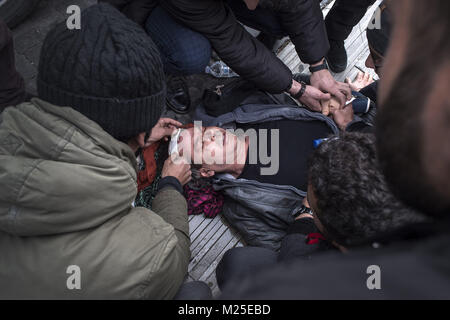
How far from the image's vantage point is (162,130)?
8.48 feet

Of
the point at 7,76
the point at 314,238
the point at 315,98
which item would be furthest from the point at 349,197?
the point at 7,76

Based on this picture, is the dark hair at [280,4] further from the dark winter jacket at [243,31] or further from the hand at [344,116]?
the hand at [344,116]

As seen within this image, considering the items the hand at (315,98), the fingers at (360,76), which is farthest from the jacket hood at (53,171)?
the fingers at (360,76)

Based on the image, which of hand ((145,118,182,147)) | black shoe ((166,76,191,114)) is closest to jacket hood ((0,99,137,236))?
hand ((145,118,182,147))

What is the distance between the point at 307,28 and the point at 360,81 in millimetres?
897

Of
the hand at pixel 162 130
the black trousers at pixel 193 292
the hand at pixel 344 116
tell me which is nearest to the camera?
the black trousers at pixel 193 292

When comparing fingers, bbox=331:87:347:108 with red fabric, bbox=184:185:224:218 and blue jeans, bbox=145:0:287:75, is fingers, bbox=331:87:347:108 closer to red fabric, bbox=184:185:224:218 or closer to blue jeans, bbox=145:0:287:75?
blue jeans, bbox=145:0:287:75

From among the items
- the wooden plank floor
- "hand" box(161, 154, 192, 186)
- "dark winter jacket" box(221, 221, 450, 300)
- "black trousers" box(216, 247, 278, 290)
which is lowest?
the wooden plank floor

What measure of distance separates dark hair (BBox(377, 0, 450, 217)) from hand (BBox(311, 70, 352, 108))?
2195 millimetres

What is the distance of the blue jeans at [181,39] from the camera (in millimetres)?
2668

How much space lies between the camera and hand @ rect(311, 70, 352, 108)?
284cm

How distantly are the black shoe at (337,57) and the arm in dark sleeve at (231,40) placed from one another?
0.82m
